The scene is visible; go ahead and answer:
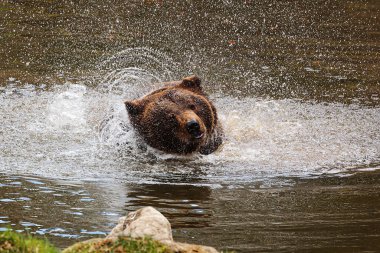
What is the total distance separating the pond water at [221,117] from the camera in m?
6.43

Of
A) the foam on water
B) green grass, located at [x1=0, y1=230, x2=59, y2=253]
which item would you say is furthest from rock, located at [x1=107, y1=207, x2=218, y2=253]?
the foam on water

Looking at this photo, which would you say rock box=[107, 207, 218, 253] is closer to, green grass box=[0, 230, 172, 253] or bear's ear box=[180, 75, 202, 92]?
green grass box=[0, 230, 172, 253]

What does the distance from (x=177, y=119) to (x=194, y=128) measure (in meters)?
0.28

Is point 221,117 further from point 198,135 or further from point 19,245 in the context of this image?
point 19,245

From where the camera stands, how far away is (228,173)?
7.93 m

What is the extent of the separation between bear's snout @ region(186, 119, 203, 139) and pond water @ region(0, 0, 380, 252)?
15.0 inches

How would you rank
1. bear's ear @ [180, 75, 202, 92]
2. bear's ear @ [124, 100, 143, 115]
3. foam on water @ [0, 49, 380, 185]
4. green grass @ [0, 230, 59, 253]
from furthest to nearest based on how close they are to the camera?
bear's ear @ [180, 75, 202, 92]
bear's ear @ [124, 100, 143, 115]
foam on water @ [0, 49, 380, 185]
green grass @ [0, 230, 59, 253]

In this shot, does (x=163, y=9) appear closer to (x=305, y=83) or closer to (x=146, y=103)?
(x=305, y=83)

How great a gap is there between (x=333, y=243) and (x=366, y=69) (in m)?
7.88

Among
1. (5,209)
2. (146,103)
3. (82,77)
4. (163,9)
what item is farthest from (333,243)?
(163,9)

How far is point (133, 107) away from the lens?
28.1ft

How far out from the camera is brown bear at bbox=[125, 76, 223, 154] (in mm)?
8227

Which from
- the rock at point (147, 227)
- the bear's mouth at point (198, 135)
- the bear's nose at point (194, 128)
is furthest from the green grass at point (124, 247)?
the bear's mouth at point (198, 135)

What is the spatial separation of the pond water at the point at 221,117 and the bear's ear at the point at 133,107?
309 mm
